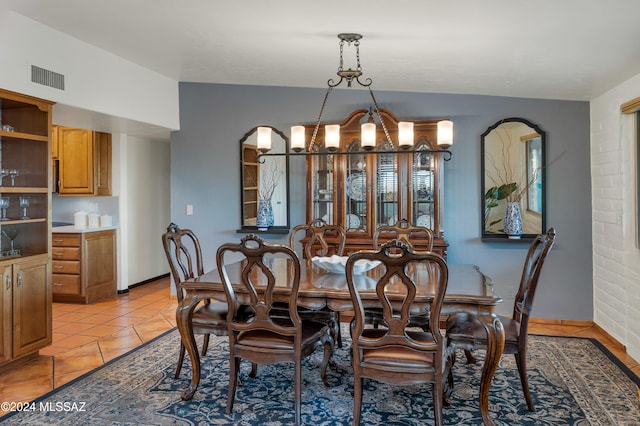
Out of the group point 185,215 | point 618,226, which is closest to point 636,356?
point 618,226

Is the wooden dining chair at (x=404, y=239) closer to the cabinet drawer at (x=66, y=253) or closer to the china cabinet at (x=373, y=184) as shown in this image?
the china cabinet at (x=373, y=184)

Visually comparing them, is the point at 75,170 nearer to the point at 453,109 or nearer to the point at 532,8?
the point at 453,109

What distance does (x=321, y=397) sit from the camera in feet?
9.27

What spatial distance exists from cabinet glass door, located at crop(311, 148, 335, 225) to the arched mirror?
58.0 inches

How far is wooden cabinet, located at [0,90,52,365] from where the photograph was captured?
3.38 metres

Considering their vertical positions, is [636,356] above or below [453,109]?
below

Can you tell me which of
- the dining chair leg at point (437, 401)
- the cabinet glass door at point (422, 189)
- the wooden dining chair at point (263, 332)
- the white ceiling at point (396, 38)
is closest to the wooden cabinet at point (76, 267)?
the white ceiling at point (396, 38)

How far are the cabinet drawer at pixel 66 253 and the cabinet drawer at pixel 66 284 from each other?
0.67 feet

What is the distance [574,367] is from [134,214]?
516 centimetres

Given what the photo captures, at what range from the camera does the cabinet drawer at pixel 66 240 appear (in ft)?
17.5

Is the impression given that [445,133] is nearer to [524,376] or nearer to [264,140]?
[264,140]

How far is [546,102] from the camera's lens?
14.6 ft

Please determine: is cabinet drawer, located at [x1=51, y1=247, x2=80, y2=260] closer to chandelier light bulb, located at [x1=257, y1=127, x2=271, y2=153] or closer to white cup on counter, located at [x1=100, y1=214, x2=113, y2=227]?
white cup on counter, located at [x1=100, y1=214, x2=113, y2=227]

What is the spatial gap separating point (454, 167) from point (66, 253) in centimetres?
430
